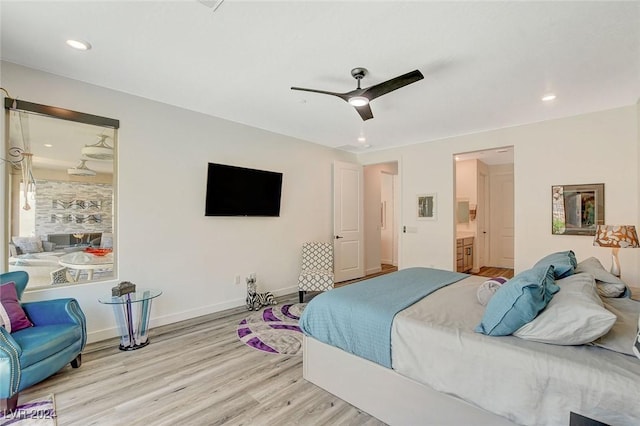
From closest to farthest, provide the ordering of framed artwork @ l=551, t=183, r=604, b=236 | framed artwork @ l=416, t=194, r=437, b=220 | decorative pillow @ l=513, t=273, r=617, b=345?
decorative pillow @ l=513, t=273, r=617, b=345 → framed artwork @ l=551, t=183, r=604, b=236 → framed artwork @ l=416, t=194, r=437, b=220

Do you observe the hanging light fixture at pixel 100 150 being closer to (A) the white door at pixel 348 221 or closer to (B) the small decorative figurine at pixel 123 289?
(B) the small decorative figurine at pixel 123 289

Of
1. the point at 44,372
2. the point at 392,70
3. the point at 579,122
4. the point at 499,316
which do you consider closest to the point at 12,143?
the point at 44,372

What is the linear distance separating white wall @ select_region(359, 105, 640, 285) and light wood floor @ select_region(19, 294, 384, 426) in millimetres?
3396

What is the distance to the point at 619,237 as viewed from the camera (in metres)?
2.85

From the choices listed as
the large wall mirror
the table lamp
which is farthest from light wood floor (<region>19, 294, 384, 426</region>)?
the table lamp

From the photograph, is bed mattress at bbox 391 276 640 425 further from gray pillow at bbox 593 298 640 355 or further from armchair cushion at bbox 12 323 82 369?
armchair cushion at bbox 12 323 82 369

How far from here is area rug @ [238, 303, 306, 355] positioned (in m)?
3.04

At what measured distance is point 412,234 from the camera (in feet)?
17.6

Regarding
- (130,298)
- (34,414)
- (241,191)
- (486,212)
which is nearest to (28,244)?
(130,298)

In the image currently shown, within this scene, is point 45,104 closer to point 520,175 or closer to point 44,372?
point 44,372

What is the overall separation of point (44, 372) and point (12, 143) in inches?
79.8

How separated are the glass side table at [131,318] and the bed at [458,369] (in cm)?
183

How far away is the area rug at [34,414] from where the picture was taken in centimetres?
190

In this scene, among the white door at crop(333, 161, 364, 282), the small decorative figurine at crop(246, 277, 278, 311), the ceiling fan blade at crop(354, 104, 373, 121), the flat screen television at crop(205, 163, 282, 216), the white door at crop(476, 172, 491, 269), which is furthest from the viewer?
the white door at crop(476, 172, 491, 269)
